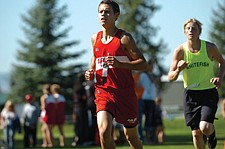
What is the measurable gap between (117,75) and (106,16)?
0.83 meters

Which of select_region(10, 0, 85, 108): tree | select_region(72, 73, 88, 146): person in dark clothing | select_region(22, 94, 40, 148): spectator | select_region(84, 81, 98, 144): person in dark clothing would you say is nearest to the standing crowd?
select_region(84, 81, 98, 144): person in dark clothing

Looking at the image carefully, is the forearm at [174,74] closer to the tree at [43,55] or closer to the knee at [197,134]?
the knee at [197,134]

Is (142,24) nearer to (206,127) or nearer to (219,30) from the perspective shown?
(219,30)

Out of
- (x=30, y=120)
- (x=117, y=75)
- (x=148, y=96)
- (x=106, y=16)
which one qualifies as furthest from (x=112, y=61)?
(x=30, y=120)

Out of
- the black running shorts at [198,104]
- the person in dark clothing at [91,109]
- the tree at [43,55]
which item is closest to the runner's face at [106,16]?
the black running shorts at [198,104]

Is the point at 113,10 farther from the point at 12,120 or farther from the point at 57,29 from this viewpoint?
the point at 57,29

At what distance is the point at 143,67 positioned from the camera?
349 inches

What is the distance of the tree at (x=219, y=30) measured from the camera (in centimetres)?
8500

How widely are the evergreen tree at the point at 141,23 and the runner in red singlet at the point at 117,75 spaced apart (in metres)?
68.6

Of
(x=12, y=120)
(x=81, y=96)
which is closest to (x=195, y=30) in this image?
(x=81, y=96)

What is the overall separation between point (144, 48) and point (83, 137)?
63117mm

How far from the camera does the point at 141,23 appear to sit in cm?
7944

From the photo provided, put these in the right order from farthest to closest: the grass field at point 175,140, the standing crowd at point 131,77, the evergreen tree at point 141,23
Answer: the evergreen tree at point 141,23 < the grass field at point 175,140 < the standing crowd at point 131,77

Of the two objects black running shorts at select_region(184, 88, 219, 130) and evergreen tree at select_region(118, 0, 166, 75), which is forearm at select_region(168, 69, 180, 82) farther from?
evergreen tree at select_region(118, 0, 166, 75)
